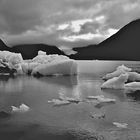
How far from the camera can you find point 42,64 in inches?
1345

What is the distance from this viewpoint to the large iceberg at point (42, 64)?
109ft

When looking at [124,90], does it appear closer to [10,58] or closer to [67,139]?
[67,139]

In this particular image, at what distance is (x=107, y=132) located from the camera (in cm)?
873

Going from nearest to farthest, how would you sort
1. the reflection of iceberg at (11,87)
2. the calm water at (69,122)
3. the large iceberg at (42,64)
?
the calm water at (69,122) < the reflection of iceberg at (11,87) < the large iceberg at (42,64)

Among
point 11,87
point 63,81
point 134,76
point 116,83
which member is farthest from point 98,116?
point 134,76

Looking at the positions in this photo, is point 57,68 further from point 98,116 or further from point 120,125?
point 120,125

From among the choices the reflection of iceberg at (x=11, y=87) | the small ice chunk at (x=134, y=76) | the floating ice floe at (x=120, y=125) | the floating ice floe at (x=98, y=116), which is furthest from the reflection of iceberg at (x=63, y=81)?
the floating ice floe at (x=120, y=125)

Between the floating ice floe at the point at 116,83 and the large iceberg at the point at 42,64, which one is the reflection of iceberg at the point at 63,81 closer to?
the large iceberg at the point at 42,64

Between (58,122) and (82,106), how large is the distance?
10.7 feet

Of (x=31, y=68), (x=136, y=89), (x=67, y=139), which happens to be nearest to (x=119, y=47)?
(x=31, y=68)

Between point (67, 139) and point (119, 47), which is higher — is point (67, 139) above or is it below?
below

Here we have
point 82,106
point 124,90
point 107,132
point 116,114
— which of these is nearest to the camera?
point 107,132

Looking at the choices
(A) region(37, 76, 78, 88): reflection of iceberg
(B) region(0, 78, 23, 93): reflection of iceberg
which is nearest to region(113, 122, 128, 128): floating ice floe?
(B) region(0, 78, 23, 93): reflection of iceberg

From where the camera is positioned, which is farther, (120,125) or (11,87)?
(11,87)
